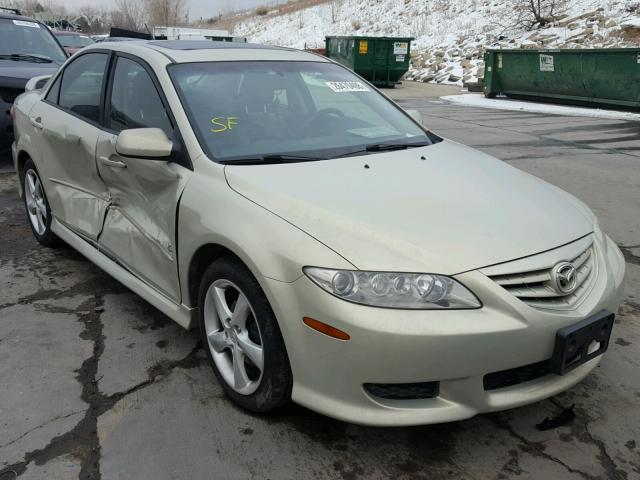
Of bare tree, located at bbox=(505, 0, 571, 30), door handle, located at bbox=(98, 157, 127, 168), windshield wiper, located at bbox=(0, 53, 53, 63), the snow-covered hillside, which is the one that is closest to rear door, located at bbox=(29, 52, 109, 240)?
door handle, located at bbox=(98, 157, 127, 168)

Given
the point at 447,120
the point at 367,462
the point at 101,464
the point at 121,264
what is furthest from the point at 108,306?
the point at 447,120

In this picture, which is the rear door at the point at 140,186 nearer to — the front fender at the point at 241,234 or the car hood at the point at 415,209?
the front fender at the point at 241,234

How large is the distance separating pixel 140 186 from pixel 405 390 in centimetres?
181

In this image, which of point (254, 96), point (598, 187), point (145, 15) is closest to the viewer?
point (254, 96)

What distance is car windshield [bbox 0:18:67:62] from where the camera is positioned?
8.26 meters

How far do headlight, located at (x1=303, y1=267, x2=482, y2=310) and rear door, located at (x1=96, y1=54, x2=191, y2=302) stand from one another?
1.08 meters

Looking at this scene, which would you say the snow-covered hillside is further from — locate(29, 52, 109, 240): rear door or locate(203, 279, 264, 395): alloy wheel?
locate(203, 279, 264, 395): alloy wheel

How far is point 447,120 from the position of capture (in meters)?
12.3

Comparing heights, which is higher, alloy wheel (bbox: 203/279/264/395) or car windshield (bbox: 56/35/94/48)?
car windshield (bbox: 56/35/94/48)

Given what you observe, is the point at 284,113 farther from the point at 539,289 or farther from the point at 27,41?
the point at 27,41

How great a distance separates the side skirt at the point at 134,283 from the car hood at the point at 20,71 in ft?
12.2

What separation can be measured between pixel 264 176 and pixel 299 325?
0.78m

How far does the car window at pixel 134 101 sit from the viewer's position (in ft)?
10.6

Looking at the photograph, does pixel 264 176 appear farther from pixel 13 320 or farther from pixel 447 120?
pixel 447 120
